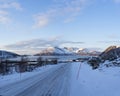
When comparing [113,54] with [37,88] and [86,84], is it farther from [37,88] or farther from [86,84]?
[37,88]

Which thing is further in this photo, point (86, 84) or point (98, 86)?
point (86, 84)

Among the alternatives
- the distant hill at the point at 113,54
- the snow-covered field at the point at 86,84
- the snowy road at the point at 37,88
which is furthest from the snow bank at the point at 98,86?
the distant hill at the point at 113,54

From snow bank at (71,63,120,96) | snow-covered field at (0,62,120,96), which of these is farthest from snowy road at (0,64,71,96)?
snow bank at (71,63,120,96)

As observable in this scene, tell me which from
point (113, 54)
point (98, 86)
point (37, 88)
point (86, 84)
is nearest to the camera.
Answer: point (98, 86)

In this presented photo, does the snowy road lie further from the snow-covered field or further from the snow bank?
the snow bank

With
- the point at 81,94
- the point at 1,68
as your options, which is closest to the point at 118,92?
the point at 81,94

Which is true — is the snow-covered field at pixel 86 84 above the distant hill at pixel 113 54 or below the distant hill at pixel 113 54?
below

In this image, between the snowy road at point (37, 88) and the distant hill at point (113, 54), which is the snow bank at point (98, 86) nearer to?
the snowy road at point (37, 88)

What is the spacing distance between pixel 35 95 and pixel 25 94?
78cm

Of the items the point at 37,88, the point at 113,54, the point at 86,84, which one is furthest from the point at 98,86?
the point at 113,54

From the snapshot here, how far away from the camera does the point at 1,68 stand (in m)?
83.7

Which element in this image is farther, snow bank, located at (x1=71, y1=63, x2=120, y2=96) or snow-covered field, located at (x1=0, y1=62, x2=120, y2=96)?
snow-covered field, located at (x1=0, y1=62, x2=120, y2=96)

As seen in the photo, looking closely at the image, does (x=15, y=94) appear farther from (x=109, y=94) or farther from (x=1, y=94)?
(x=109, y=94)

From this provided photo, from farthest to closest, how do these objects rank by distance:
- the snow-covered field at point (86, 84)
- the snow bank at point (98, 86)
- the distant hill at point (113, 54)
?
the distant hill at point (113, 54) < the snow-covered field at point (86, 84) < the snow bank at point (98, 86)
